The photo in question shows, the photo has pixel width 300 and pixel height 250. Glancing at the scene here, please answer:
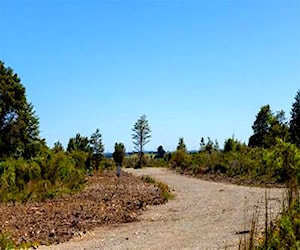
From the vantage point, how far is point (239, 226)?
12.7 m

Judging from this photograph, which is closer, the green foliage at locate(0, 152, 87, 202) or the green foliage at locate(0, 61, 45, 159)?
the green foliage at locate(0, 152, 87, 202)

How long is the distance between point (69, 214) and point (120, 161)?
43701 mm

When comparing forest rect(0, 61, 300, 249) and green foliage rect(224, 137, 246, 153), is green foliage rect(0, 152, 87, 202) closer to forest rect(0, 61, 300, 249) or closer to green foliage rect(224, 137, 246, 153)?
forest rect(0, 61, 300, 249)

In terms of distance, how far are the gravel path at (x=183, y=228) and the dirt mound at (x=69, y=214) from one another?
1.75 feet

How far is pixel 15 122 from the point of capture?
35.8m

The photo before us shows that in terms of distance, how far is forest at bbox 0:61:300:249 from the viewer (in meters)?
6.86

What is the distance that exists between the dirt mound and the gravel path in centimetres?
53

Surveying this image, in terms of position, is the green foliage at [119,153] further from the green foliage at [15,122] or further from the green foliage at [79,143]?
the green foliage at [15,122]

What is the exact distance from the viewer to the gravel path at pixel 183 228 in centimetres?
1103

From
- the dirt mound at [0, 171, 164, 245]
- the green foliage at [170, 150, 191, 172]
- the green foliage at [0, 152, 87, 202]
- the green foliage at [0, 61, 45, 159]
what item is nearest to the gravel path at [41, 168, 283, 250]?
the dirt mound at [0, 171, 164, 245]

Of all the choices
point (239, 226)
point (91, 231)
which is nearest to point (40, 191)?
point (91, 231)

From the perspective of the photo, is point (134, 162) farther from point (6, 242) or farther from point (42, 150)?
point (6, 242)

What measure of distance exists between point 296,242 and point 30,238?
843cm

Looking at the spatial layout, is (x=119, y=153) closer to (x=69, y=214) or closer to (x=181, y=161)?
(x=181, y=161)
